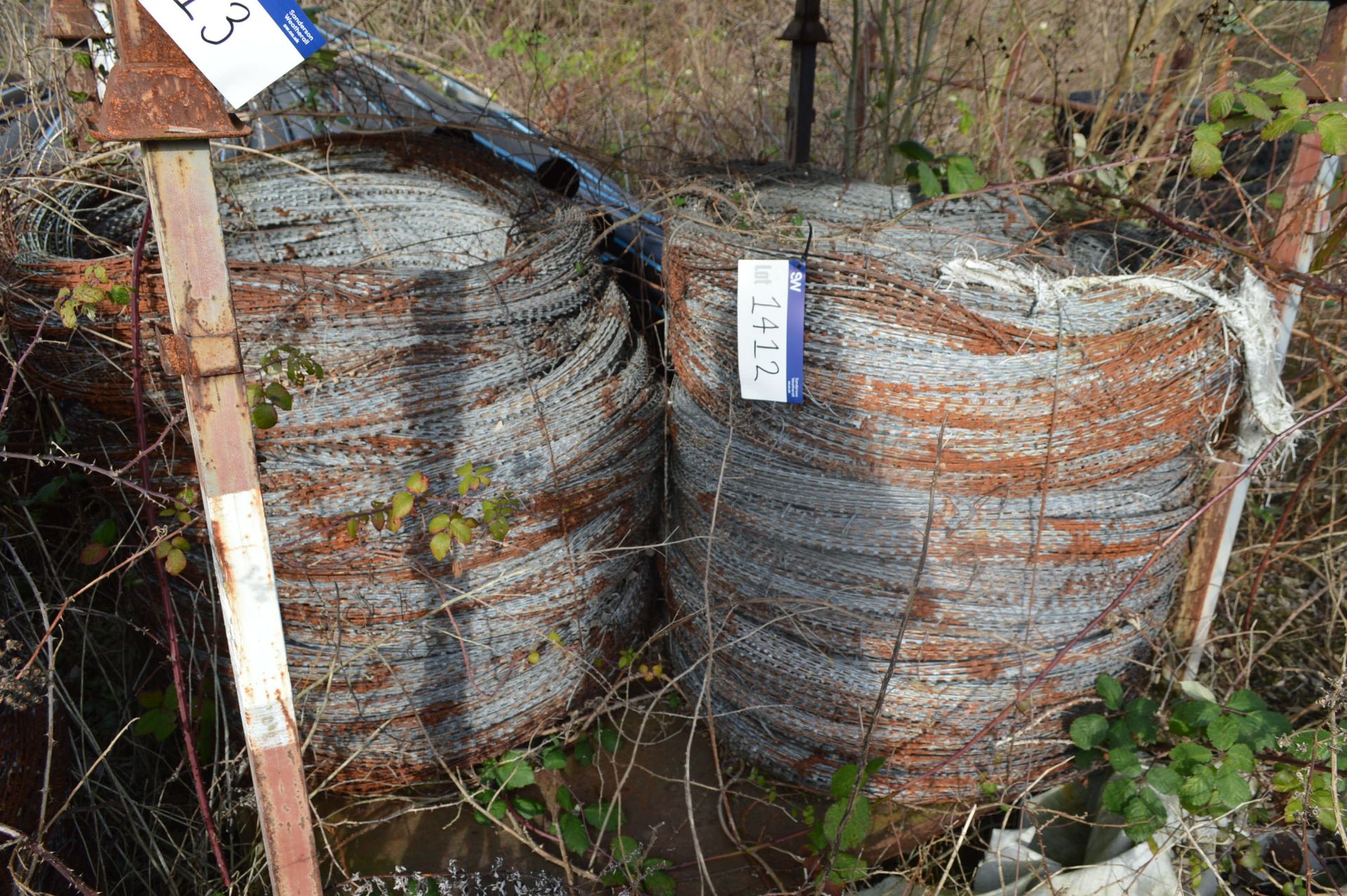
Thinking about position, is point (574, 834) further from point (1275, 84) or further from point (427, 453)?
point (1275, 84)

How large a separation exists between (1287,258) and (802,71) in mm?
1566

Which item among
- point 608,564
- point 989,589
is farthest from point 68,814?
point 989,589

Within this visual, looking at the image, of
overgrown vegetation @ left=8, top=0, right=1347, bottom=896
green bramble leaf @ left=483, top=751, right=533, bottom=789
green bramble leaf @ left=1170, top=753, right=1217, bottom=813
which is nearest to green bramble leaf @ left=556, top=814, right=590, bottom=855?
overgrown vegetation @ left=8, top=0, right=1347, bottom=896

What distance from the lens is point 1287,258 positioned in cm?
178

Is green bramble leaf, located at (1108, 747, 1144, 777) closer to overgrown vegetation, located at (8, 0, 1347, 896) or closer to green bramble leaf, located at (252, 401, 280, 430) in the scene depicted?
overgrown vegetation, located at (8, 0, 1347, 896)

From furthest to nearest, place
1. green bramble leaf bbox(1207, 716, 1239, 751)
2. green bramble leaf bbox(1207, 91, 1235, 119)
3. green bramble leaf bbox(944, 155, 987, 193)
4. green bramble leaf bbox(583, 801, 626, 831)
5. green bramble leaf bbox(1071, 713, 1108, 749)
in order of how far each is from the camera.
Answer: green bramble leaf bbox(944, 155, 987, 193) → green bramble leaf bbox(583, 801, 626, 831) → green bramble leaf bbox(1071, 713, 1108, 749) → green bramble leaf bbox(1207, 716, 1239, 751) → green bramble leaf bbox(1207, 91, 1235, 119)

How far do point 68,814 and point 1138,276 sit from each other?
7.61 ft

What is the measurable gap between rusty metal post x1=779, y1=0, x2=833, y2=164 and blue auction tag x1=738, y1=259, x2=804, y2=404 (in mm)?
1379

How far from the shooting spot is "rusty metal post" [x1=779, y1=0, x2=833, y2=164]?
2744 millimetres

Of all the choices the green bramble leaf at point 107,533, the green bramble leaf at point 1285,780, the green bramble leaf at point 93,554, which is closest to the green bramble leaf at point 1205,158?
the green bramble leaf at point 1285,780

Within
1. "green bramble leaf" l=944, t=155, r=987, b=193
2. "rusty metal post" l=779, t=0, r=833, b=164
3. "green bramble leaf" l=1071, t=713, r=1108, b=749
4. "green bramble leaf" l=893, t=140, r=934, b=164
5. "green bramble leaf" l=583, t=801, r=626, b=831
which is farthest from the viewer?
"rusty metal post" l=779, t=0, r=833, b=164

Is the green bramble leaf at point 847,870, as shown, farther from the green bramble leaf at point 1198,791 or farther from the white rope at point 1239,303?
the white rope at point 1239,303

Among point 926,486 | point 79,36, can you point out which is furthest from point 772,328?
point 79,36

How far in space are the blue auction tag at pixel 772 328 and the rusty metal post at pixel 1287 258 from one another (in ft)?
3.08
